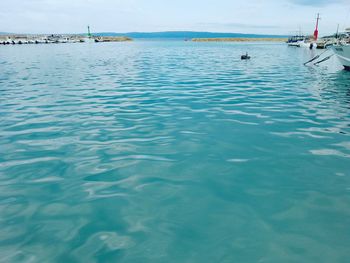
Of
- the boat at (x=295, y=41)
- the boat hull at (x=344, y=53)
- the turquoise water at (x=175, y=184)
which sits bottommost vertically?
the turquoise water at (x=175, y=184)

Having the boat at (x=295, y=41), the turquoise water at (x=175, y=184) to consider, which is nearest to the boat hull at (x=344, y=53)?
the turquoise water at (x=175, y=184)

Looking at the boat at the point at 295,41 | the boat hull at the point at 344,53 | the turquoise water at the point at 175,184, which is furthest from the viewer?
the boat at the point at 295,41

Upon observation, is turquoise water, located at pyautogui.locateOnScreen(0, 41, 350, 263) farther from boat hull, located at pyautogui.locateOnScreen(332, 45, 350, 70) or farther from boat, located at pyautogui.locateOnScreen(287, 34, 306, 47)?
boat, located at pyautogui.locateOnScreen(287, 34, 306, 47)

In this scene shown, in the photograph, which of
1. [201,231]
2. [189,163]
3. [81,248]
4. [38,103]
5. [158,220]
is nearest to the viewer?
[81,248]

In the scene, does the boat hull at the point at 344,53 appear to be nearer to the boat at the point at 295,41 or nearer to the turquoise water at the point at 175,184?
the turquoise water at the point at 175,184

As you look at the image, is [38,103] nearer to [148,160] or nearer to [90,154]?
[90,154]

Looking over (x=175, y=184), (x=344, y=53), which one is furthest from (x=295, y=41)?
(x=175, y=184)

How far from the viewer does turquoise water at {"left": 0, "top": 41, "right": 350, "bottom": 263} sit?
14.7ft

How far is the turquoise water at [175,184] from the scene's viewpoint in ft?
14.7

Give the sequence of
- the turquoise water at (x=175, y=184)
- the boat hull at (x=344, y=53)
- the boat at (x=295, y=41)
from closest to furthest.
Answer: the turquoise water at (x=175, y=184), the boat hull at (x=344, y=53), the boat at (x=295, y=41)

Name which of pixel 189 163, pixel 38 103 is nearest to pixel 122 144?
pixel 189 163

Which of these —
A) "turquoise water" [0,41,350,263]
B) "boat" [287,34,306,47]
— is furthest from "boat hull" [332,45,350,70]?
"boat" [287,34,306,47]

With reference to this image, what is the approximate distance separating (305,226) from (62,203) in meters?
5.09

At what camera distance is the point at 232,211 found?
539 cm
